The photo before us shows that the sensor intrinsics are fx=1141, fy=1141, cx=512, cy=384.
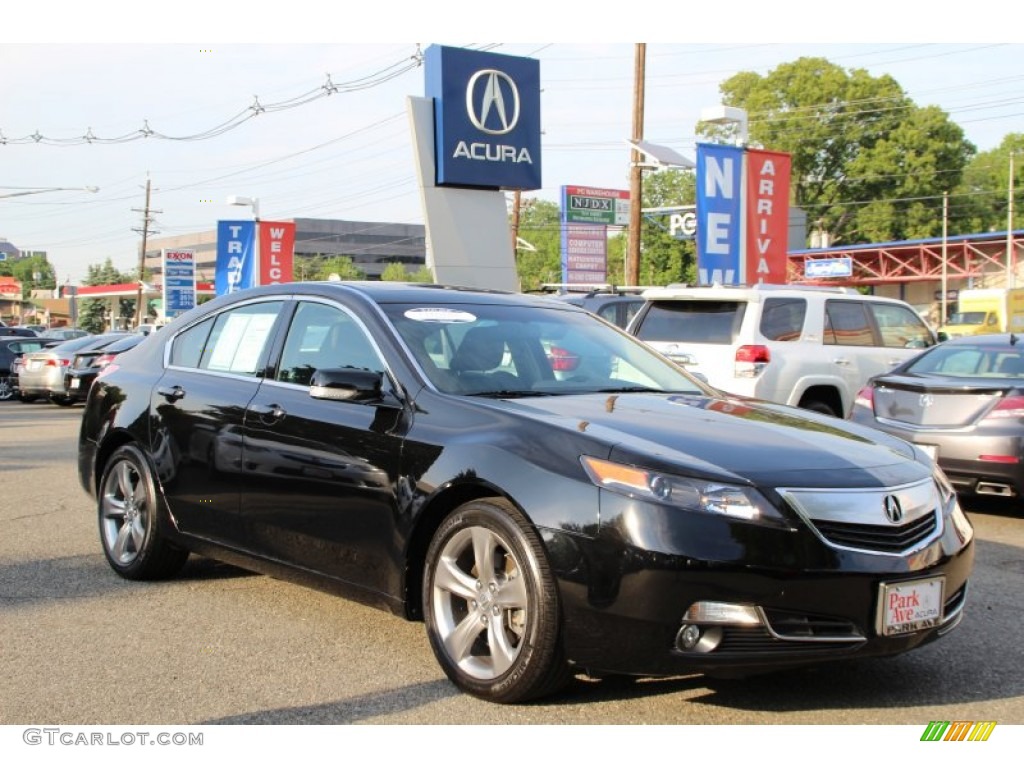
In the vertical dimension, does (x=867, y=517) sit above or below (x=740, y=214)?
below

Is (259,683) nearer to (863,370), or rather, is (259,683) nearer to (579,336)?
(579,336)

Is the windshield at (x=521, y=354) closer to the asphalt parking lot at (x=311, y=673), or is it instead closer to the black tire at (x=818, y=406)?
A: the asphalt parking lot at (x=311, y=673)

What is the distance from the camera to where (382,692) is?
430cm

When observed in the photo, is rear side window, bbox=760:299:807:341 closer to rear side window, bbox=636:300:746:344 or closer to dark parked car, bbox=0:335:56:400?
rear side window, bbox=636:300:746:344

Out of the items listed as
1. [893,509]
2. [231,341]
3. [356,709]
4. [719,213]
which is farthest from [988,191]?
[356,709]

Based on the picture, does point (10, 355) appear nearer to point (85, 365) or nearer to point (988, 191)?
point (85, 365)

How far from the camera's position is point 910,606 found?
3945 millimetres

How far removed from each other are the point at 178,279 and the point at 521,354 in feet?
119

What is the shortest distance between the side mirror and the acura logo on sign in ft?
40.9

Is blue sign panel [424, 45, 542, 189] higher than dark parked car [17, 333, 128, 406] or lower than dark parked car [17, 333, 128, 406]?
higher

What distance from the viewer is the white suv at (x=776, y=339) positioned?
10844 millimetres

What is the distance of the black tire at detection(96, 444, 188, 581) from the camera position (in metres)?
6.06

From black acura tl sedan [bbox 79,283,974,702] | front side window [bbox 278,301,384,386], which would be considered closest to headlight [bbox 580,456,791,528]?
black acura tl sedan [bbox 79,283,974,702]
